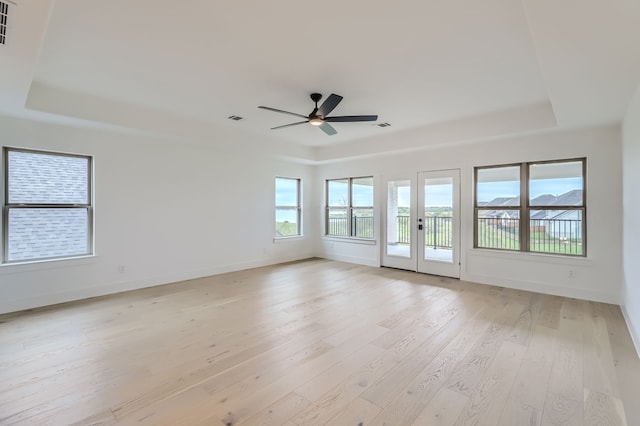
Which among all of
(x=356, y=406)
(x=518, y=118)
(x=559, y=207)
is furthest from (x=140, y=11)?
(x=559, y=207)

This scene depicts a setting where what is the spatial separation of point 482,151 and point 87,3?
5477mm

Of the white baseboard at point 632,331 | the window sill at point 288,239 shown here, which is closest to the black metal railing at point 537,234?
the white baseboard at point 632,331

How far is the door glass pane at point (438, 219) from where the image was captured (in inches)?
227

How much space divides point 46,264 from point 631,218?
7.20 metres

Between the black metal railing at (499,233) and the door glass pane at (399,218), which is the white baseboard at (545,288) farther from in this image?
the door glass pane at (399,218)

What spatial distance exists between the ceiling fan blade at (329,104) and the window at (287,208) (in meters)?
3.76

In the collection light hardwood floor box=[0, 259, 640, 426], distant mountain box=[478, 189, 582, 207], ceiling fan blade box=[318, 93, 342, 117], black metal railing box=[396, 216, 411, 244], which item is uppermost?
ceiling fan blade box=[318, 93, 342, 117]

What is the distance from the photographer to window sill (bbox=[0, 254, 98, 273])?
3.92 meters

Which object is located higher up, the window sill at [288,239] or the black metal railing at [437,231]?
the black metal railing at [437,231]

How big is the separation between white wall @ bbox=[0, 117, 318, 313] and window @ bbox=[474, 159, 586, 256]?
13.9ft

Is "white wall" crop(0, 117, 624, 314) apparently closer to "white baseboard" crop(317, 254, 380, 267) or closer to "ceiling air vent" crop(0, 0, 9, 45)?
"white baseboard" crop(317, 254, 380, 267)

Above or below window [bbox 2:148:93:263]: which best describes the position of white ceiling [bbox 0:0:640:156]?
above

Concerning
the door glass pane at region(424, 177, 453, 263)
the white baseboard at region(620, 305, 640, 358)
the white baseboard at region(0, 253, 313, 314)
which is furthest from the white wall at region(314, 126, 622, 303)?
the white baseboard at region(0, 253, 313, 314)

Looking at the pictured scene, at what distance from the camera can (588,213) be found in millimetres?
4391
